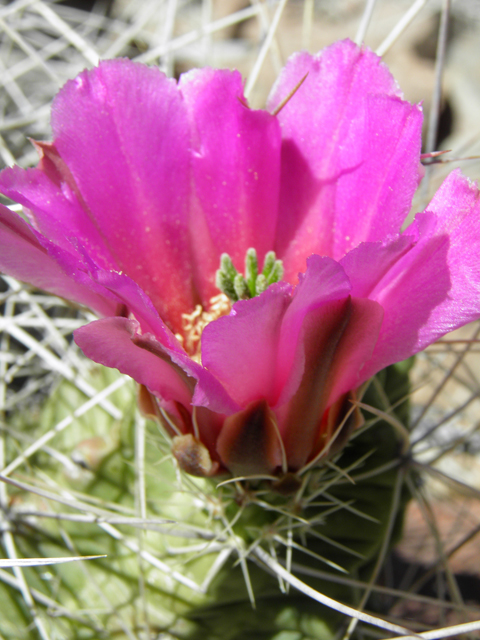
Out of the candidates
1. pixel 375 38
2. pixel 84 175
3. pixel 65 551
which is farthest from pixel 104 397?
pixel 375 38

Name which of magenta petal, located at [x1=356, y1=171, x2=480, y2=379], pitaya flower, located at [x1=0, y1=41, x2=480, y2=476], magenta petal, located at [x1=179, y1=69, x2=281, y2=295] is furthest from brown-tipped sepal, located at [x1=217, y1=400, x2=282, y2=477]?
magenta petal, located at [x1=179, y1=69, x2=281, y2=295]

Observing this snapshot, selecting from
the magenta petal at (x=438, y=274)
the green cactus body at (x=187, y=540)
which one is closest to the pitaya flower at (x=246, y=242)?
the magenta petal at (x=438, y=274)

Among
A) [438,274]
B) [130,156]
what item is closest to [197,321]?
[130,156]

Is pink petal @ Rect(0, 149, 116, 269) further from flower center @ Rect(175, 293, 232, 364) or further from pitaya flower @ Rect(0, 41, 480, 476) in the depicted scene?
flower center @ Rect(175, 293, 232, 364)

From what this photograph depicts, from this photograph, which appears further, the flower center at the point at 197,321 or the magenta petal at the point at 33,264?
the flower center at the point at 197,321

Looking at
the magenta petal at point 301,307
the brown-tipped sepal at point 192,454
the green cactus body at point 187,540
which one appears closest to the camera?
the magenta petal at point 301,307

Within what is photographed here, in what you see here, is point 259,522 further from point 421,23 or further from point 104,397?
point 421,23

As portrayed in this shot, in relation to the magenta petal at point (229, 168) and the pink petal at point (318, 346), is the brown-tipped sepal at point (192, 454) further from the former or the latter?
the magenta petal at point (229, 168)
